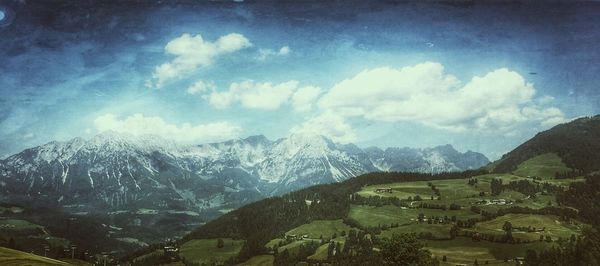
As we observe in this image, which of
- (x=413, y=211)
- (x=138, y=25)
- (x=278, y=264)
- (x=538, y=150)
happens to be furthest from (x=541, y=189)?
(x=138, y=25)

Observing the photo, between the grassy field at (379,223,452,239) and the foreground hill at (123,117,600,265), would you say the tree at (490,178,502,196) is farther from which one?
the grassy field at (379,223,452,239)

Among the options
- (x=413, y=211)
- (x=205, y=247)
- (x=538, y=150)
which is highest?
(x=538, y=150)

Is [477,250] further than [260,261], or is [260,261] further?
[260,261]

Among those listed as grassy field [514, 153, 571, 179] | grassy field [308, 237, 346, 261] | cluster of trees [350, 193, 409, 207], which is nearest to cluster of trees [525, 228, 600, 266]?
grassy field [308, 237, 346, 261]

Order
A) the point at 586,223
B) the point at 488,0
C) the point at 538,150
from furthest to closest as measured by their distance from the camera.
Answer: the point at 538,150 < the point at 586,223 < the point at 488,0

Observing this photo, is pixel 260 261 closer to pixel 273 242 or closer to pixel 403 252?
pixel 273 242

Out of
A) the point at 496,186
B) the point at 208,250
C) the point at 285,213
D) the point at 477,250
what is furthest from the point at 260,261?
the point at 496,186

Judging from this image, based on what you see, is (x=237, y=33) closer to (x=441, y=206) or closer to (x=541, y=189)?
(x=441, y=206)
